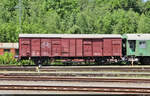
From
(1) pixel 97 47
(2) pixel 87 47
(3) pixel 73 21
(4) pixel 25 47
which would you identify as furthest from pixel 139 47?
(3) pixel 73 21

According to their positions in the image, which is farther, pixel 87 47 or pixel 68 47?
pixel 87 47

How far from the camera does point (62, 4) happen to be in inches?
3349

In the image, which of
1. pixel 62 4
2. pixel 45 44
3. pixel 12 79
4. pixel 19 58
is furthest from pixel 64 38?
pixel 62 4

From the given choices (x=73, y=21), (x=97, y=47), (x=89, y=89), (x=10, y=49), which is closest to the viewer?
(x=89, y=89)

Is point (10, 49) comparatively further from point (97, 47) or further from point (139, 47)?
point (139, 47)

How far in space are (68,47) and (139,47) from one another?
26.5ft

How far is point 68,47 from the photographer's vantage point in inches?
1191

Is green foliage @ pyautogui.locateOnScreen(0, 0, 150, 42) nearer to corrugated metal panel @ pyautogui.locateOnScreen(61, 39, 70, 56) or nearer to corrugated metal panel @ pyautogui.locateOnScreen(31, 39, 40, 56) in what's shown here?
corrugated metal panel @ pyautogui.locateOnScreen(31, 39, 40, 56)

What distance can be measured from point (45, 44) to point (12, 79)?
1339cm

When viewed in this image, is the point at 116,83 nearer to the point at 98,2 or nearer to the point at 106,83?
the point at 106,83

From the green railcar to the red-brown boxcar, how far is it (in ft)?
3.47

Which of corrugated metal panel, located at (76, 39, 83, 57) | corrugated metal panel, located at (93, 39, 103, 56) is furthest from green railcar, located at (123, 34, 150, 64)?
corrugated metal panel, located at (76, 39, 83, 57)

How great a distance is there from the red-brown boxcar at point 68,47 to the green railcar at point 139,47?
1.06 m

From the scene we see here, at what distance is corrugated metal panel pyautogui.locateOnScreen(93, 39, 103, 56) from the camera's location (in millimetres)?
30297
